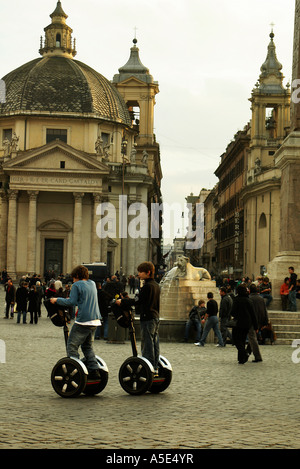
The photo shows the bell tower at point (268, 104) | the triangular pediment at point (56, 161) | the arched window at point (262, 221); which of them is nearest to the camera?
the triangular pediment at point (56, 161)

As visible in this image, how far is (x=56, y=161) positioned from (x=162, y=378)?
59414 mm

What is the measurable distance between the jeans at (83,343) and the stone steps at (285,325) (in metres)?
10.9

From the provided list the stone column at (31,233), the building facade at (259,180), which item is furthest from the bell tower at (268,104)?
the stone column at (31,233)

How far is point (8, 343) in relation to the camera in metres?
21.0

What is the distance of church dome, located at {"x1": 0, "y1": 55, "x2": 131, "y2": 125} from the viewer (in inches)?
3000

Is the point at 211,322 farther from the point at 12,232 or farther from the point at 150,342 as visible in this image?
the point at 12,232

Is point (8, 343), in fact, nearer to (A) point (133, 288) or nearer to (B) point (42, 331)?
(B) point (42, 331)

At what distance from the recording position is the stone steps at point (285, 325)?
21656 millimetres

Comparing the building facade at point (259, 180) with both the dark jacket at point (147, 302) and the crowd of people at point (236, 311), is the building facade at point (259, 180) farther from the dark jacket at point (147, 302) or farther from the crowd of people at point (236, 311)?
the dark jacket at point (147, 302)

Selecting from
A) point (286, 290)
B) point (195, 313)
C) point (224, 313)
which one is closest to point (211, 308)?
point (195, 313)

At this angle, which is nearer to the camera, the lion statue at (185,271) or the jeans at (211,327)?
the jeans at (211,327)

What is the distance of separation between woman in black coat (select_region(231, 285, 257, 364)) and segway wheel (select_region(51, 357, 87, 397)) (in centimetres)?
607

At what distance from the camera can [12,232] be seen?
71.4 metres
